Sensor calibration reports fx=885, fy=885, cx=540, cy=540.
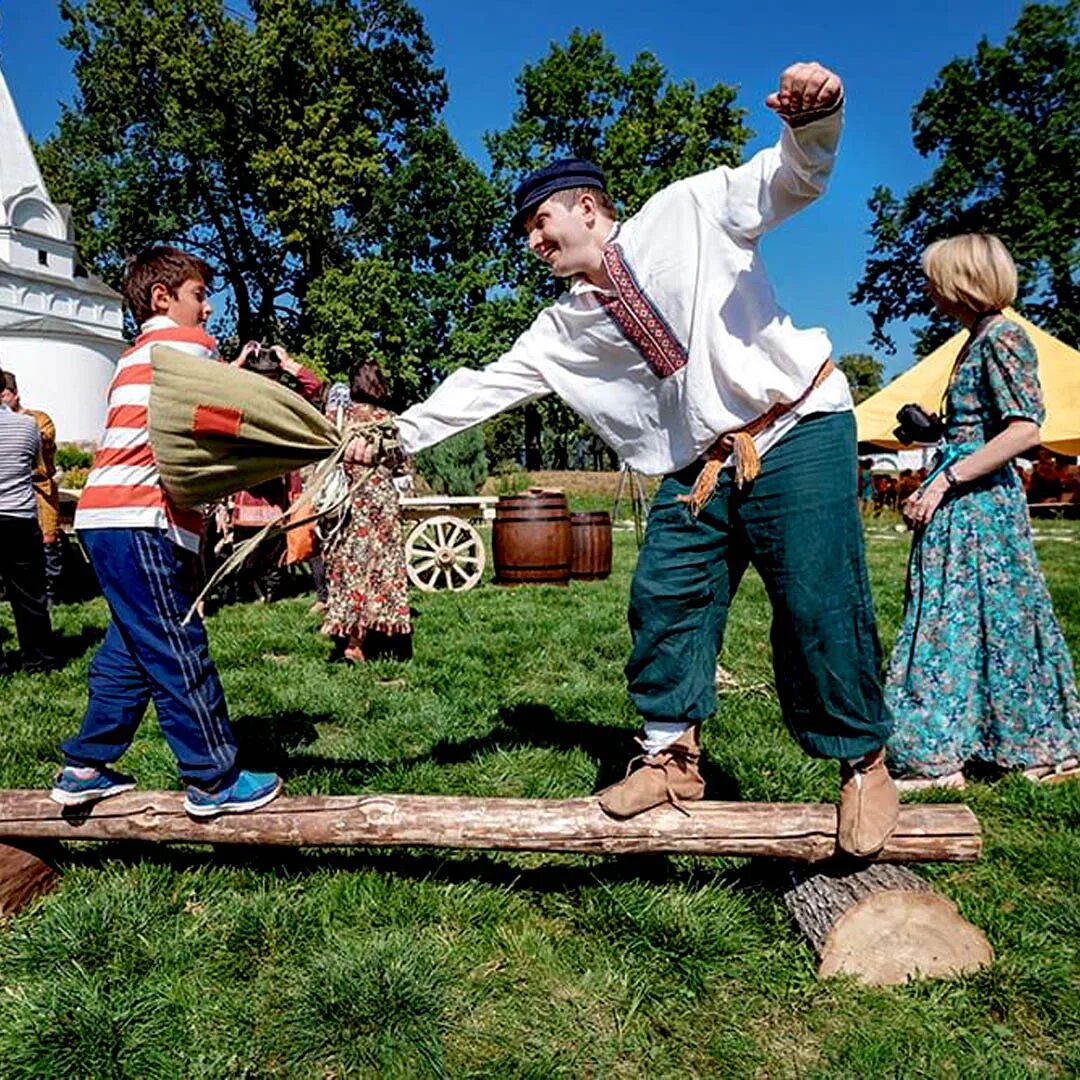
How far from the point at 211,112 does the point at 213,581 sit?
36562 millimetres

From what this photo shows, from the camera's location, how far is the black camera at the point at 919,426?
12.6 feet

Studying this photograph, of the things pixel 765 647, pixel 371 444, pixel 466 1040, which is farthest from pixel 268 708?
pixel 765 647

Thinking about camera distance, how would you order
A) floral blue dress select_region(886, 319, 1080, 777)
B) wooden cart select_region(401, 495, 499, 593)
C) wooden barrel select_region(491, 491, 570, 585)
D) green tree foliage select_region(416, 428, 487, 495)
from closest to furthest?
floral blue dress select_region(886, 319, 1080, 777), wooden barrel select_region(491, 491, 570, 585), wooden cart select_region(401, 495, 499, 593), green tree foliage select_region(416, 428, 487, 495)

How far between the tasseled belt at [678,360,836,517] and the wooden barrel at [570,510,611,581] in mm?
7630

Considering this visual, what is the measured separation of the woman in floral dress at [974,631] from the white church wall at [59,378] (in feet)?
117

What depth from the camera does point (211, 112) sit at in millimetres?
33281

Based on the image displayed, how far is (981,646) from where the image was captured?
12.2ft

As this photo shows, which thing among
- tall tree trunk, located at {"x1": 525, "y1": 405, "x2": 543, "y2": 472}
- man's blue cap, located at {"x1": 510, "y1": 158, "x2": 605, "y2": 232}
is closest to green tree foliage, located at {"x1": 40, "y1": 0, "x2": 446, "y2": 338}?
tall tree trunk, located at {"x1": 525, "y1": 405, "x2": 543, "y2": 472}

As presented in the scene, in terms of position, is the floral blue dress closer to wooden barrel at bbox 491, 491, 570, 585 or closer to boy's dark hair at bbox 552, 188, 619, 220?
boy's dark hair at bbox 552, 188, 619, 220

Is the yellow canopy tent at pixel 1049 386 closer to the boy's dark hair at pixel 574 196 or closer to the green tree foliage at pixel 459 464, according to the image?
the green tree foliage at pixel 459 464

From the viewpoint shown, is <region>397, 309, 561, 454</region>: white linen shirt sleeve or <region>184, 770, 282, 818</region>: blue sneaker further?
<region>397, 309, 561, 454</region>: white linen shirt sleeve

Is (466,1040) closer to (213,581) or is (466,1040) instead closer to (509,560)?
(213,581)

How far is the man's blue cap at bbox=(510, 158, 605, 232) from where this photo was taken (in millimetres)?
2537

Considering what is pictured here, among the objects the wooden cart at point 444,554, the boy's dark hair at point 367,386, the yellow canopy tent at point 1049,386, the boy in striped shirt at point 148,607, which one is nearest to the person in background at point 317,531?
the boy's dark hair at point 367,386
